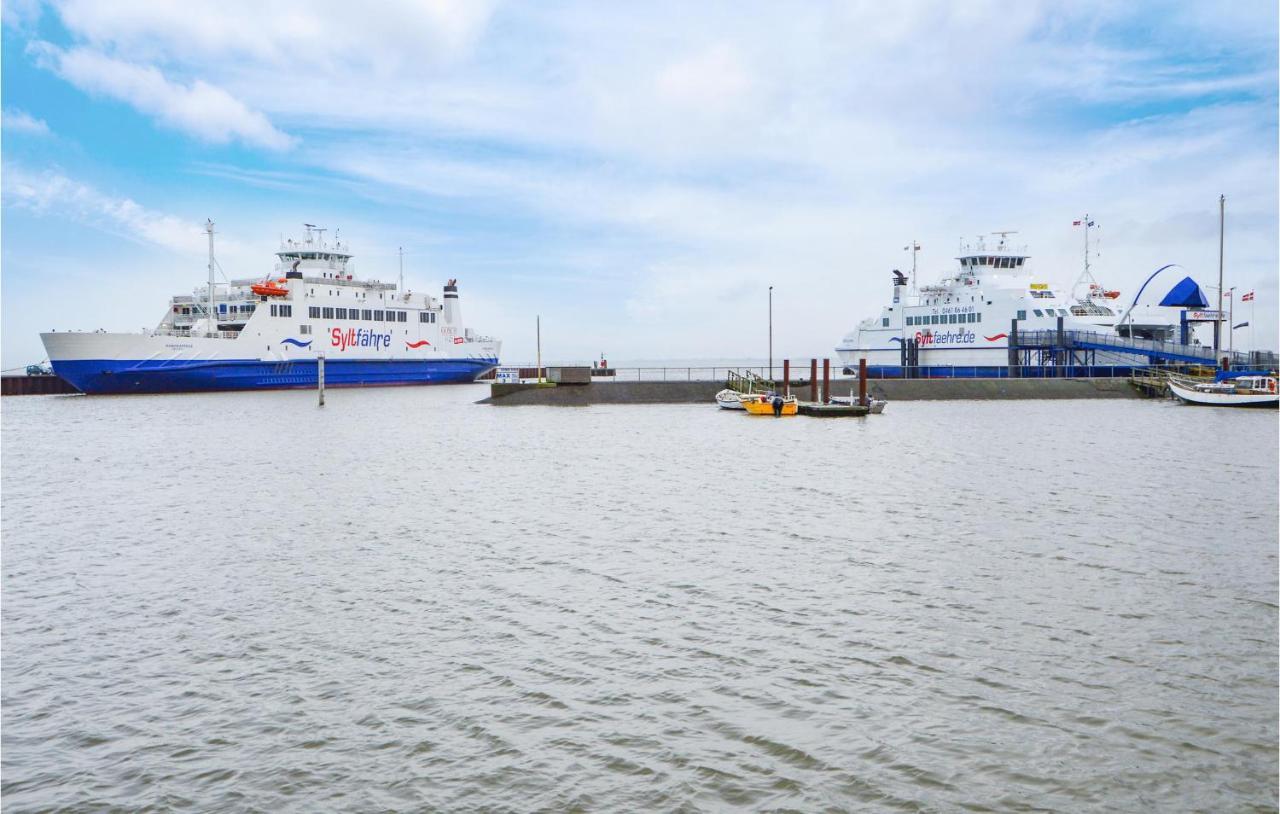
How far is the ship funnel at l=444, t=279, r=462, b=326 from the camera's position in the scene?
311 feet

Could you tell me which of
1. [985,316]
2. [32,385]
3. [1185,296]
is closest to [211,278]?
[32,385]

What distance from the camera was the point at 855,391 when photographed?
2552 inches

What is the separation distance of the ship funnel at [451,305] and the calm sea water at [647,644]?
69.2 meters

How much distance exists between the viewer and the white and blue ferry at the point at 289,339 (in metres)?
70.8

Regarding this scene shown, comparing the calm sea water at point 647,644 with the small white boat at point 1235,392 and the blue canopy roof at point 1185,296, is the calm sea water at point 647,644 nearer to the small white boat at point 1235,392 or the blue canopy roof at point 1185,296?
the small white boat at point 1235,392

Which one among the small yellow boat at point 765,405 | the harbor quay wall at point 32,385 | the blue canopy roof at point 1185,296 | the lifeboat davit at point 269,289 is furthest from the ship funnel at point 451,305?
the blue canopy roof at point 1185,296

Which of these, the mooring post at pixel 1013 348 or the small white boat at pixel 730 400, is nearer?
the small white boat at pixel 730 400

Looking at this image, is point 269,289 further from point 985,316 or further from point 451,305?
point 985,316

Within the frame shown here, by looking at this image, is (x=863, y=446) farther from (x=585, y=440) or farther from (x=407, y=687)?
(x=407, y=687)

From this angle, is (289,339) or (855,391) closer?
(855,391)

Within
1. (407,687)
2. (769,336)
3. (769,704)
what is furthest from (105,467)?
(769,336)

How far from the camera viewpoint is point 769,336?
69938 millimetres

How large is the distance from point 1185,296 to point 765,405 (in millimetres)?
40139

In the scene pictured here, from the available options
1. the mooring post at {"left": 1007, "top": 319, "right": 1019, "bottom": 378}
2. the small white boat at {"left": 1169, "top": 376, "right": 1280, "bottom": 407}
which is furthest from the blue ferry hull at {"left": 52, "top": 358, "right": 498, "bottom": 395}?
the small white boat at {"left": 1169, "top": 376, "right": 1280, "bottom": 407}
